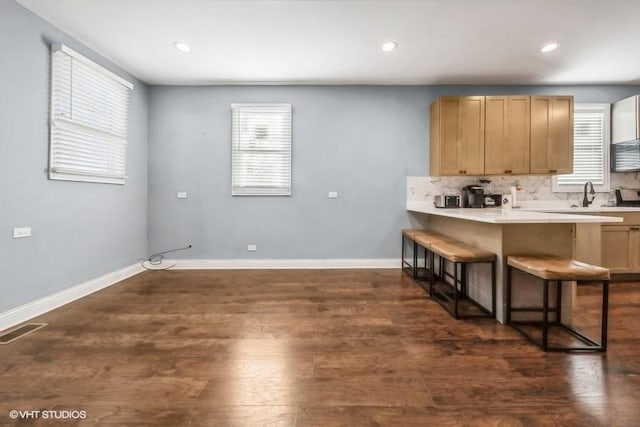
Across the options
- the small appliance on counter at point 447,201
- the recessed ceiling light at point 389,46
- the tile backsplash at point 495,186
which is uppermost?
the recessed ceiling light at point 389,46

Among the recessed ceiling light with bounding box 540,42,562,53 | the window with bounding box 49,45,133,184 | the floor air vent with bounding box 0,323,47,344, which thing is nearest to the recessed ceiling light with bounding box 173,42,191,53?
the window with bounding box 49,45,133,184

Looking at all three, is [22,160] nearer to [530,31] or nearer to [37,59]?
[37,59]

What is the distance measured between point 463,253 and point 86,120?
419cm

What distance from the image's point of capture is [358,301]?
2.91 meters

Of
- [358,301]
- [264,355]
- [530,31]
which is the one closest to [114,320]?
[264,355]

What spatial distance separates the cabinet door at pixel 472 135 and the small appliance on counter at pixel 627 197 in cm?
215

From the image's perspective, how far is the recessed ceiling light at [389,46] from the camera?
10.1 feet

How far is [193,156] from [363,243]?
295cm

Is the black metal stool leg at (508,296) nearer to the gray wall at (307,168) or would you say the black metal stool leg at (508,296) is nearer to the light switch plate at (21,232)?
the gray wall at (307,168)

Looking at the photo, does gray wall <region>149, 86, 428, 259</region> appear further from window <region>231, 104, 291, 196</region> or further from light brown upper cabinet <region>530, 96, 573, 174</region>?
light brown upper cabinet <region>530, 96, 573, 174</region>

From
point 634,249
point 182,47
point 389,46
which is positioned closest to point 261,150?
point 182,47

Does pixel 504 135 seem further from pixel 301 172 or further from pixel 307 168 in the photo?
pixel 301 172

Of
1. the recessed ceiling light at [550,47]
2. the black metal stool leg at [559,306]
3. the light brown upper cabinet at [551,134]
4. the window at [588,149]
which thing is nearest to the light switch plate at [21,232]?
the black metal stool leg at [559,306]

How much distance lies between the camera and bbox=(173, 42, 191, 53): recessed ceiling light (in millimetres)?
3120
